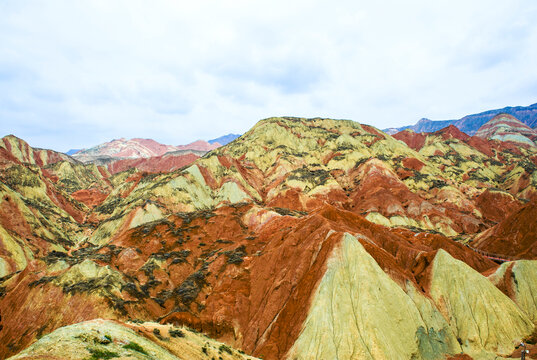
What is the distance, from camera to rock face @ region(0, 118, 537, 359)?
3170 centimetres

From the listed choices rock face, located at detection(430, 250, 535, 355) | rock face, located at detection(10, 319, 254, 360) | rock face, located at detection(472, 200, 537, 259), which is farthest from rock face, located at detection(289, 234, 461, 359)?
rock face, located at detection(472, 200, 537, 259)

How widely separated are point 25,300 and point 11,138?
161428 mm

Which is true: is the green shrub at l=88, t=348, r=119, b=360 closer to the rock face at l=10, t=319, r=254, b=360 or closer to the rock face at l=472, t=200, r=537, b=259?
the rock face at l=10, t=319, r=254, b=360

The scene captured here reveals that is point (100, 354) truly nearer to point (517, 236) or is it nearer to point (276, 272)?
point (276, 272)

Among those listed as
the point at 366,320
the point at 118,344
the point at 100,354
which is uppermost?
the point at 100,354

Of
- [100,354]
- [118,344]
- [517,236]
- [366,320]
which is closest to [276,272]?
[366,320]

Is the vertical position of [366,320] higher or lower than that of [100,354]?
lower

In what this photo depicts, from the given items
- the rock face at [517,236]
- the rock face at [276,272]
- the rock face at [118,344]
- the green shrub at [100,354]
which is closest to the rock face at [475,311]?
the rock face at [276,272]

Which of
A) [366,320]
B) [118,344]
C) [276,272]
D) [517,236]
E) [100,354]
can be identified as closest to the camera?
[100,354]

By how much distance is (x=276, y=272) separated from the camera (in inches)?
1661

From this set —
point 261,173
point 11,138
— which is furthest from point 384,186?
point 11,138

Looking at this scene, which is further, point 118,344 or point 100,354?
point 118,344

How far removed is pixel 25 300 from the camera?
3803 centimetres

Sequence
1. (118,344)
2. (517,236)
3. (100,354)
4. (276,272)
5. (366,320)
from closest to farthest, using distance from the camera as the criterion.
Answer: (100,354) < (118,344) < (366,320) < (276,272) < (517,236)
